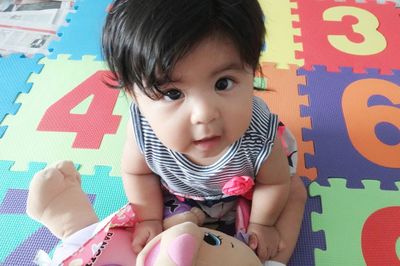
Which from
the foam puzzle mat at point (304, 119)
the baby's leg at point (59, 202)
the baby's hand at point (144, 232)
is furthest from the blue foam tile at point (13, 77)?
the baby's hand at point (144, 232)

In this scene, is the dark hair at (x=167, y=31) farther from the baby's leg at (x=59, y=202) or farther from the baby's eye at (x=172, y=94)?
the baby's leg at (x=59, y=202)

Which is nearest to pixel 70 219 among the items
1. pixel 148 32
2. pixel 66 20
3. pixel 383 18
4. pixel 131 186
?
pixel 131 186

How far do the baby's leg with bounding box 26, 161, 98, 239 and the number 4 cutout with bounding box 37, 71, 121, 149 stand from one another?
192 mm

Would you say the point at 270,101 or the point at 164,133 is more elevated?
the point at 164,133

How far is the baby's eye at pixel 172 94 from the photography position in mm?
492

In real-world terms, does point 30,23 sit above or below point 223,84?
below

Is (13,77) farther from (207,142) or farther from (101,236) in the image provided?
(207,142)

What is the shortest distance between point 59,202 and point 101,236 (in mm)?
99

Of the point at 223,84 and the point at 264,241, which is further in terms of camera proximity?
the point at 264,241

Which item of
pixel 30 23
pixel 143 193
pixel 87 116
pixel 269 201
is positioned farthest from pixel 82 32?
pixel 269 201

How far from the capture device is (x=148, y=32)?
458 millimetres

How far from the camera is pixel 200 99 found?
0.48 m

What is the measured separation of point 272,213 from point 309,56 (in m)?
0.51

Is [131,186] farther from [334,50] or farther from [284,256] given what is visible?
[334,50]
